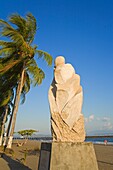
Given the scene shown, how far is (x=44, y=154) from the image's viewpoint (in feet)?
22.0

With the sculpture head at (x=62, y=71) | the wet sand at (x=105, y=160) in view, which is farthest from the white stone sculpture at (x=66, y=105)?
the wet sand at (x=105, y=160)

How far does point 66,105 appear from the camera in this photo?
6.91 metres

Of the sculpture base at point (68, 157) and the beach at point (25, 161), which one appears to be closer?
the sculpture base at point (68, 157)

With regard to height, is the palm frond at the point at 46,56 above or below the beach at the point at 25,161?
above

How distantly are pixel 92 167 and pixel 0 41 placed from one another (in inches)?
570

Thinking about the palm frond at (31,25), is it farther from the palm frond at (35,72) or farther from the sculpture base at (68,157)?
the sculpture base at (68,157)

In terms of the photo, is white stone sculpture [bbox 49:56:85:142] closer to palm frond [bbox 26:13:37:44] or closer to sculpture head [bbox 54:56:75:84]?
sculpture head [bbox 54:56:75:84]

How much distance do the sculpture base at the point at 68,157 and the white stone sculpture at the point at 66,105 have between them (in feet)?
1.22

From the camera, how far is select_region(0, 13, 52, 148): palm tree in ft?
56.7

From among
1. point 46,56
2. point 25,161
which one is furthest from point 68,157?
point 46,56

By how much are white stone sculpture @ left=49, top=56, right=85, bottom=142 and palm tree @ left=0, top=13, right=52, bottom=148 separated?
1042 centimetres

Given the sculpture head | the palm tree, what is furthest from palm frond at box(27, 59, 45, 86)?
the sculpture head

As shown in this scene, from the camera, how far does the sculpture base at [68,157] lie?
6133mm

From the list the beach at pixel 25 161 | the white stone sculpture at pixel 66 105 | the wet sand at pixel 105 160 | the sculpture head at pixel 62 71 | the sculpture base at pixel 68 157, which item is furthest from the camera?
the wet sand at pixel 105 160
